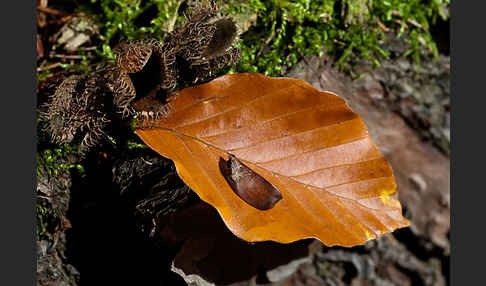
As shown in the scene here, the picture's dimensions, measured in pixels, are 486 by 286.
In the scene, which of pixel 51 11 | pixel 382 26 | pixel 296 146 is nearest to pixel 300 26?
pixel 382 26

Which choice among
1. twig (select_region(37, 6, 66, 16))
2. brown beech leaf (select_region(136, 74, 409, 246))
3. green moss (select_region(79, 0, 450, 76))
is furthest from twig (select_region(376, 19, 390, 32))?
twig (select_region(37, 6, 66, 16))

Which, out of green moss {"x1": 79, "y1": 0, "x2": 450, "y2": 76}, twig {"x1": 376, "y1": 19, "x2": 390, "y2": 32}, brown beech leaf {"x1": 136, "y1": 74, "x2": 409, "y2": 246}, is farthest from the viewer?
twig {"x1": 376, "y1": 19, "x2": 390, "y2": 32}

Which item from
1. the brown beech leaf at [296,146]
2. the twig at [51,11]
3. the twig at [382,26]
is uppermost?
the twig at [51,11]

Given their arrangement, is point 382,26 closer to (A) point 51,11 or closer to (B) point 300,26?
(B) point 300,26

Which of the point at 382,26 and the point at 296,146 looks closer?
the point at 296,146

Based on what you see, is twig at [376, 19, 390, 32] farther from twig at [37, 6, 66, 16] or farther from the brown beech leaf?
twig at [37, 6, 66, 16]

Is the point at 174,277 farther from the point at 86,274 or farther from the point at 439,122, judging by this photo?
the point at 439,122

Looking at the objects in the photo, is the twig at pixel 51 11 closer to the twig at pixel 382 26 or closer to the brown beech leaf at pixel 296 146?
the brown beech leaf at pixel 296 146

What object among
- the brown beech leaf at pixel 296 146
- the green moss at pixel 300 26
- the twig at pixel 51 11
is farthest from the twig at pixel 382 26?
the twig at pixel 51 11

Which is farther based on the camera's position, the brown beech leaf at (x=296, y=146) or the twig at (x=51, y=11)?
the twig at (x=51, y=11)
